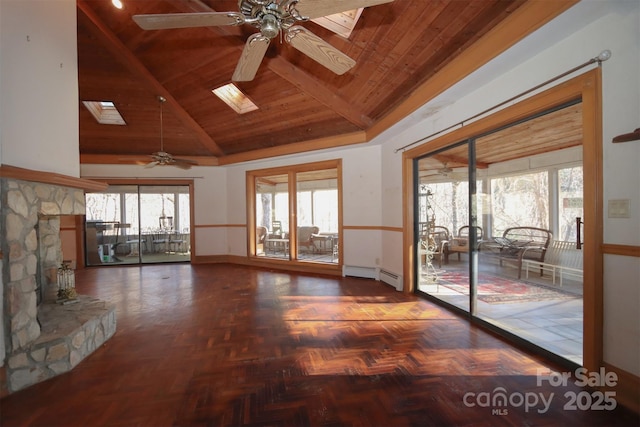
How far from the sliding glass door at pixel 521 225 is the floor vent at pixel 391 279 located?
1.79 ft

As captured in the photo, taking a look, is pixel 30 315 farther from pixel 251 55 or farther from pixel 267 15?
pixel 267 15

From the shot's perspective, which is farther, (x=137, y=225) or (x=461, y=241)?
(x=137, y=225)

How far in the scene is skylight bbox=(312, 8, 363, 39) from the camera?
3.23 m

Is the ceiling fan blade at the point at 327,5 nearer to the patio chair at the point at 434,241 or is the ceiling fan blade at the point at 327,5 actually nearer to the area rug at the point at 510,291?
the area rug at the point at 510,291

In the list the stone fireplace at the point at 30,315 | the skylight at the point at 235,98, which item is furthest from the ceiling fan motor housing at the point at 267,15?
the skylight at the point at 235,98

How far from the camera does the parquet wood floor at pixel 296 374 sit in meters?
1.80

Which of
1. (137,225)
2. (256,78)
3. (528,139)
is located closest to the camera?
(528,139)

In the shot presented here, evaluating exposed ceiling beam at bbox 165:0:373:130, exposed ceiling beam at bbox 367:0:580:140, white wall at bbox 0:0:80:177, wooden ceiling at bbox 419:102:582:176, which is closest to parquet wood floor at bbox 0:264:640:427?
white wall at bbox 0:0:80:177

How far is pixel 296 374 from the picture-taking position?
2.25 metres

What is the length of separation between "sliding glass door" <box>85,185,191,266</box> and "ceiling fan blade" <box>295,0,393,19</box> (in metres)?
6.54

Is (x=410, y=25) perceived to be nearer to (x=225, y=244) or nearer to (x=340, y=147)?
(x=340, y=147)

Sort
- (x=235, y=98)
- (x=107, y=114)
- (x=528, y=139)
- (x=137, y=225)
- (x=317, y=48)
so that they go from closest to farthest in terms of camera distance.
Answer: (x=317, y=48) < (x=528, y=139) < (x=235, y=98) < (x=107, y=114) < (x=137, y=225)

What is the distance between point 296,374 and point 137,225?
7055 millimetres

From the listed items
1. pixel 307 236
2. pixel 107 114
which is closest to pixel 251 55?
pixel 307 236
